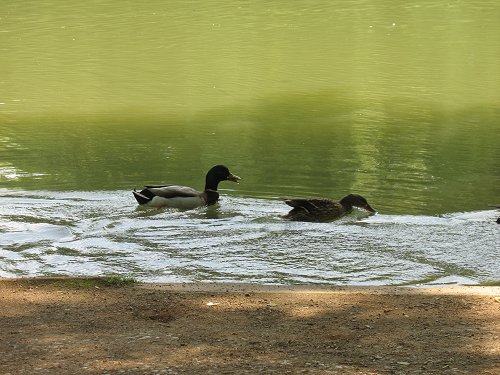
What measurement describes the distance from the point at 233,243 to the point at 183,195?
2098 millimetres

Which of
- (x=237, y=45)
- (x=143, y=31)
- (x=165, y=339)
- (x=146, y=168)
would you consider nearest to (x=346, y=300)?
(x=165, y=339)

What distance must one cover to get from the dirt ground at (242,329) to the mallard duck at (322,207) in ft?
11.4

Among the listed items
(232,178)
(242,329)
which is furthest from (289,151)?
(242,329)

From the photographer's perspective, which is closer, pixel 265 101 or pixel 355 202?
pixel 355 202

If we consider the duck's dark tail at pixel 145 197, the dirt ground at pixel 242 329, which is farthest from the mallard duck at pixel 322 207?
the dirt ground at pixel 242 329

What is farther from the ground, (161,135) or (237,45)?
(237,45)

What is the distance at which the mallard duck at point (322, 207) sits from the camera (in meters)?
12.5

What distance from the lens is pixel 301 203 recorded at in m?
12.5

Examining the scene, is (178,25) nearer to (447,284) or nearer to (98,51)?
(98,51)

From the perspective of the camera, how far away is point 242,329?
7543 mm

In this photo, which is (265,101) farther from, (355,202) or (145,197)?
(355,202)

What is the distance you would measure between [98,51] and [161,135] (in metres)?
12.0

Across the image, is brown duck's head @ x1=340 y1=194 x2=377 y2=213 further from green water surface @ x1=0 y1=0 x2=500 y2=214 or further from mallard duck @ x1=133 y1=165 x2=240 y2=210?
mallard duck @ x1=133 y1=165 x2=240 y2=210

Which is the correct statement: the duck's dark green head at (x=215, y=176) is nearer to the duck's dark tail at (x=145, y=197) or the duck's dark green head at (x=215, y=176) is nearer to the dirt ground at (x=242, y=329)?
the duck's dark tail at (x=145, y=197)
